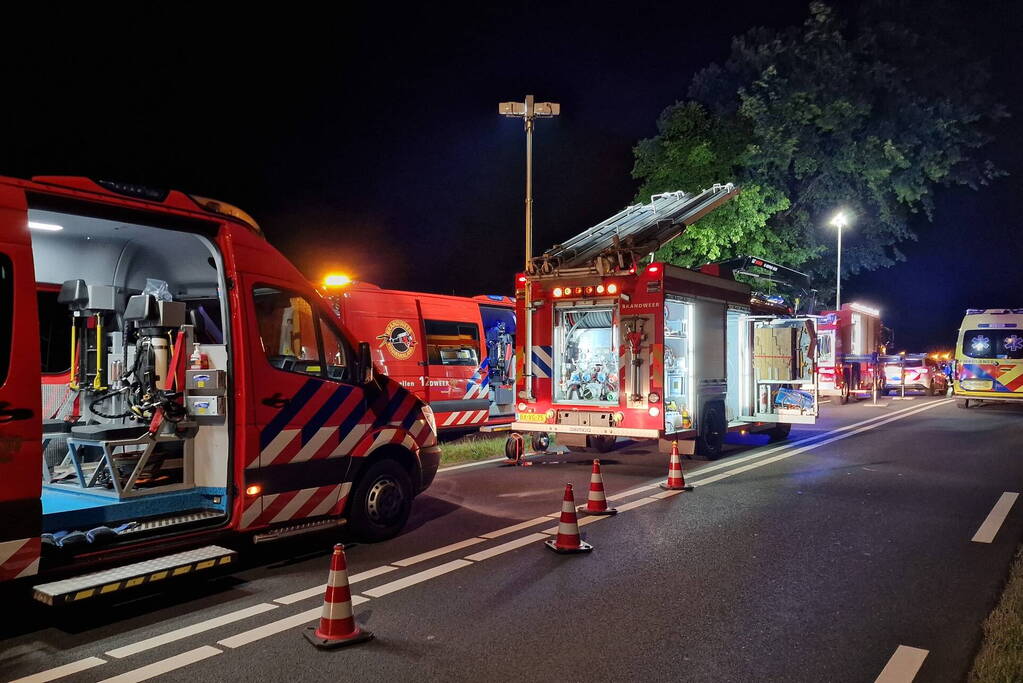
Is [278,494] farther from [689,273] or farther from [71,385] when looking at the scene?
[689,273]

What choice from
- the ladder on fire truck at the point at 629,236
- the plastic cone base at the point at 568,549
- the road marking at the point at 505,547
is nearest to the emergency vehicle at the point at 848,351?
the ladder on fire truck at the point at 629,236

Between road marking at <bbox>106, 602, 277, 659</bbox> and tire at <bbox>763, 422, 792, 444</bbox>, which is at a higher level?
tire at <bbox>763, 422, 792, 444</bbox>

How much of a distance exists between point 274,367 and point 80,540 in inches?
70.9

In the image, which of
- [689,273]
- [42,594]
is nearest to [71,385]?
[42,594]

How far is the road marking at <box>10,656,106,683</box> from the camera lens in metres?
4.13

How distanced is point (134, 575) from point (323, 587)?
1.31 metres

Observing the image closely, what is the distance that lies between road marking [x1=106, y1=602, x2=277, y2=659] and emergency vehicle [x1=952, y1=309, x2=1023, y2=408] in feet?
75.5

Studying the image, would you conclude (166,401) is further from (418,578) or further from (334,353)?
(418,578)

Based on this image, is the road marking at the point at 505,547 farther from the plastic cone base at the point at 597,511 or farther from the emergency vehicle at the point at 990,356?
the emergency vehicle at the point at 990,356

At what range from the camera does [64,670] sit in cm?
425

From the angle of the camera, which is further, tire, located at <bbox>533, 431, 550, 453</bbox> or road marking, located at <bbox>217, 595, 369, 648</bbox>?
tire, located at <bbox>533, 431, 550, 453</bbox>

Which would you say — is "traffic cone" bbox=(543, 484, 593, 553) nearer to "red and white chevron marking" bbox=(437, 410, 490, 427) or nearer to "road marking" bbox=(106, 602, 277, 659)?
"road marking" bbox=(106, 602, 277, 659)

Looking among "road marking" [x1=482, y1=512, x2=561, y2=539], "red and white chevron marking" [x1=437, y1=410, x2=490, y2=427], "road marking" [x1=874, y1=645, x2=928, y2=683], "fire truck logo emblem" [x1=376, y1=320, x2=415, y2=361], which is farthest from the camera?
"red and white chevron marking" [x1=437, y1=410, x2=490, y2=427]

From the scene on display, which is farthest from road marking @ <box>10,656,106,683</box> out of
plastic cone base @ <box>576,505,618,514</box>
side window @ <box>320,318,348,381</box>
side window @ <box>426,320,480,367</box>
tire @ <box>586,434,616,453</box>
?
A: side window @ <box>426,320,480,367</box>
